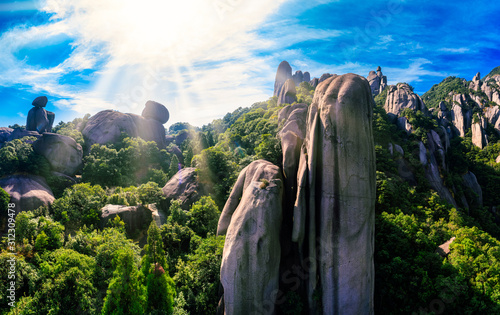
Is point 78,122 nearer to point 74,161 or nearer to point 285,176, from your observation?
point 74,161

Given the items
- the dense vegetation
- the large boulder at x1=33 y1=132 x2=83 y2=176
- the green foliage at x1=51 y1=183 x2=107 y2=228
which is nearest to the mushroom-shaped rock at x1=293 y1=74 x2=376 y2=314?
the dense vegetation

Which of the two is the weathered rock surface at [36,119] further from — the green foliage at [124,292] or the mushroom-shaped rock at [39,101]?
the green foliage at [124,292]

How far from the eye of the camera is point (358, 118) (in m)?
12.4

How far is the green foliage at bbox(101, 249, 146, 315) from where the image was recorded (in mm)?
13359

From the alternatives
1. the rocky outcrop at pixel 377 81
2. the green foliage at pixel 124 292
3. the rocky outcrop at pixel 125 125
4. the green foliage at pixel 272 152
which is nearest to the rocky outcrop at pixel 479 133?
the rocky outcrop at pixel 377 81

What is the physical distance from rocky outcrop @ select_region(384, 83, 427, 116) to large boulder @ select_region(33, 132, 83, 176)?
6889 centimetres

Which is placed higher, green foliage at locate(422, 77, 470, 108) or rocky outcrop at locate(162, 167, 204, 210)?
green foliage at locate(422, 77, 470, 108)

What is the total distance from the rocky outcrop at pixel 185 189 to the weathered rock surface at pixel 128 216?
4879 millimetres

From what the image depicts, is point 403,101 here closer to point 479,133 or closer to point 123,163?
point 479,133

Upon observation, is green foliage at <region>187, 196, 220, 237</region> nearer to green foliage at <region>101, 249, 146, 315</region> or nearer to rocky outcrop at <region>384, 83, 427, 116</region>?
green foliage at <region>101, 249, 146, 315</region>

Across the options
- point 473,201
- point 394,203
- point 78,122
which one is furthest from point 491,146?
point 78,122

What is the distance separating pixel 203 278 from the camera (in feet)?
A: 52.3

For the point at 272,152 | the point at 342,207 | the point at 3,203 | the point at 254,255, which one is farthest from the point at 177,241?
the point at 3,203

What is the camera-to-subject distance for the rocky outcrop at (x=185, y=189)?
2991 cm
